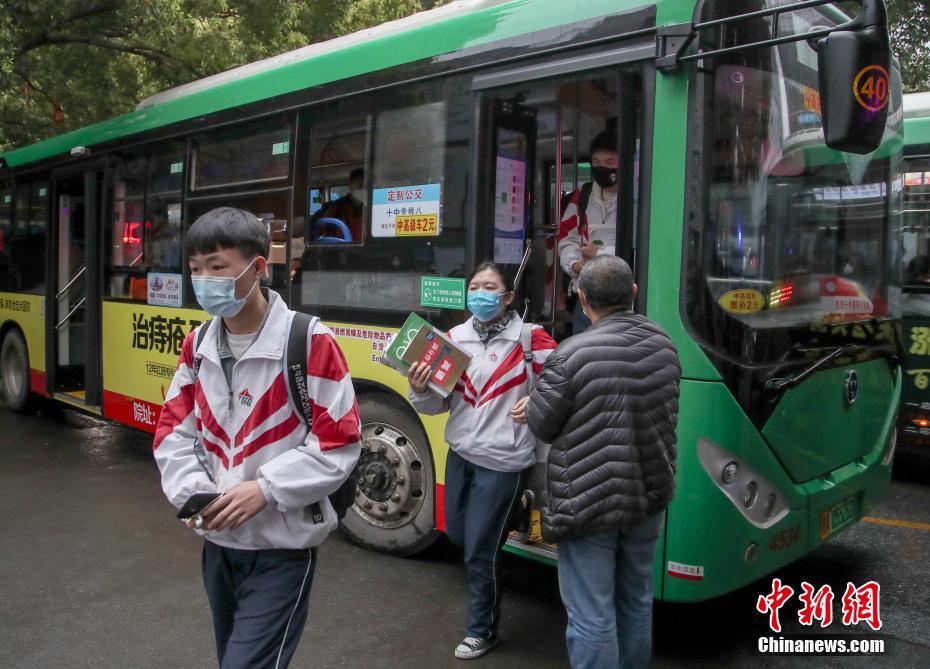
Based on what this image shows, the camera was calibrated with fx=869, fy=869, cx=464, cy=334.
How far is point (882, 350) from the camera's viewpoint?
4.57 m

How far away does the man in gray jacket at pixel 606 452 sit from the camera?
294cm

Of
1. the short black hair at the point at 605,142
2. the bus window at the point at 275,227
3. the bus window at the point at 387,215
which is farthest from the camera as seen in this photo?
the bus window at the point at 275,227

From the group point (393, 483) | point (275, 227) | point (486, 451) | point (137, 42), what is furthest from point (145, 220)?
point (137, 42)

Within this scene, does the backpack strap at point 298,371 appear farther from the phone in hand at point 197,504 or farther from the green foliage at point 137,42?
the green foliage at point 137,42

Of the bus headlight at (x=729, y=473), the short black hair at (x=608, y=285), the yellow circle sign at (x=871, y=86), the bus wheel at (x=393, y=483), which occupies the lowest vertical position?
the bus wheel at (x=393, y=483)

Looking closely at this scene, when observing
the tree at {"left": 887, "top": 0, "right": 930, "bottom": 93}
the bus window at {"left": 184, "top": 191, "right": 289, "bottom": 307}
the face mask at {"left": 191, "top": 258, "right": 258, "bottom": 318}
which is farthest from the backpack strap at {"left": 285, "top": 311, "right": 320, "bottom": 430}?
the tree at {"left": 887, "top": 0, "right": 930, "bottom": 93}

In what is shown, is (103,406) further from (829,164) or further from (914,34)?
(914,34)

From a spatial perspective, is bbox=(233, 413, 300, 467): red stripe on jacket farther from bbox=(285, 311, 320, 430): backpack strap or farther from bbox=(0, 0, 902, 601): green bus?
bbox=(0, 0, 902, 601): green bus

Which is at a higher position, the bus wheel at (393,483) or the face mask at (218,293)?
the face mask at (218,293)

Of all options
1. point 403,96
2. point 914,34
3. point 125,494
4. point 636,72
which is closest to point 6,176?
point 125,494

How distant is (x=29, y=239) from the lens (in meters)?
9.51

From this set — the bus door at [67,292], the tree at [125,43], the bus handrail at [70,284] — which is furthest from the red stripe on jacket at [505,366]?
the tree at [125,43]

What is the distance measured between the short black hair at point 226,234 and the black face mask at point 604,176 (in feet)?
8.33

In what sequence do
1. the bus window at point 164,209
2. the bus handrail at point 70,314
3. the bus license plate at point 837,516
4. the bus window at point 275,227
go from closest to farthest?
the bus license plate at point 837,516 → the bus window at point 275,227 → the bus window at point 164,209 → the bus handrail at point 70,314
